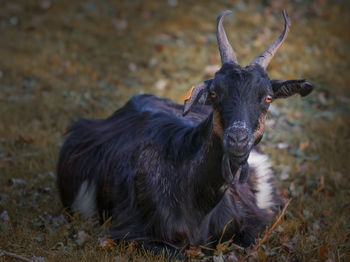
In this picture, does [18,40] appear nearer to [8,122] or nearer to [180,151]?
[8,122]

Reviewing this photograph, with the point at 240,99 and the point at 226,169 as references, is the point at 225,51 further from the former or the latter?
the point at 226,169

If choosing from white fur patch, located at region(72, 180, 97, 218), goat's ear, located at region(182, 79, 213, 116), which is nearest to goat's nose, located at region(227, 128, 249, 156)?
goat's ear, located at region(182, 79, 213, 116)

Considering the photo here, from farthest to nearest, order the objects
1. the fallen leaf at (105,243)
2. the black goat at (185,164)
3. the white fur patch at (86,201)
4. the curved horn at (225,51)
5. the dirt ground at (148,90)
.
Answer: the white fur patch at (86,201)
the dirt ground at (148,90)
the fallen leaf at (105,243)
the curved horn at (225,51)
the black goat at (185,164)

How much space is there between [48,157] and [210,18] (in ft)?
19.2

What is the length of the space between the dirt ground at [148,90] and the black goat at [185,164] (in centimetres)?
25

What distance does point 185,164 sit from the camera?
3924 millimetres

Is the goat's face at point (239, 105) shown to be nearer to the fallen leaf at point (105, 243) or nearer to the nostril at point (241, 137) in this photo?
the nostril at point (241, 137)

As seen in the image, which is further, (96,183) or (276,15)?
(276,15)

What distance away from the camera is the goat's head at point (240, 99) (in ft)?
10.5

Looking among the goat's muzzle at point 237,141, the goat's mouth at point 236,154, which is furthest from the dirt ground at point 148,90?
the goat's muzzle at point 237,141

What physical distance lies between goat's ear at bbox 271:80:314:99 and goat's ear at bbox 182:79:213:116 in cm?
53

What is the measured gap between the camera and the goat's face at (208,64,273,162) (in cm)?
320

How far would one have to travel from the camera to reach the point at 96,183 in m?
4.79

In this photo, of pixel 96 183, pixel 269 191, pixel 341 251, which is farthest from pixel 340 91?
pixel 96 183
